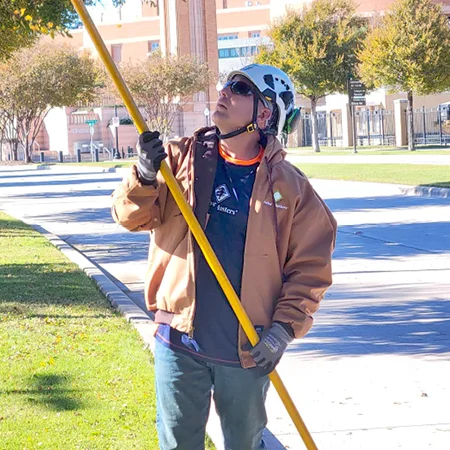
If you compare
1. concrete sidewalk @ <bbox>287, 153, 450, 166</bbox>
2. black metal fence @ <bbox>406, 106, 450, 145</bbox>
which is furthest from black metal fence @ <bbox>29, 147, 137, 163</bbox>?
concrete sidewalk @ <bbox>287, 153, 450, 166</bbox>

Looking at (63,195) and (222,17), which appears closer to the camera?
(63,195)

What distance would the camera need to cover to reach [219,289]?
356 centimetres

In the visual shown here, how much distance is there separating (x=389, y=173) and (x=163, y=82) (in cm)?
3468

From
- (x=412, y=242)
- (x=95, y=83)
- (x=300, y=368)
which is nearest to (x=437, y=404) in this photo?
(x=300, y=368)

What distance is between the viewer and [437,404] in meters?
5.99

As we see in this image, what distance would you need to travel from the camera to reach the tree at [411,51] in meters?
45.4

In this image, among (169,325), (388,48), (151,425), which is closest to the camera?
(169,325)

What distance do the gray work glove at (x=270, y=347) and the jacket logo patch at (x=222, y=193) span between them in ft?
1.63

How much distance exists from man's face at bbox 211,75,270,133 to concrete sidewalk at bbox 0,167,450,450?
2.18 metres

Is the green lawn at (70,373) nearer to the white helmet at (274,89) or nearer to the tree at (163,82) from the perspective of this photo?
the white helmet at (274,89)

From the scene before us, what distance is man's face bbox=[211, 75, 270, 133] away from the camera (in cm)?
366

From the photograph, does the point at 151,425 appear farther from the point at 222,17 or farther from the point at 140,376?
the point at 222,17

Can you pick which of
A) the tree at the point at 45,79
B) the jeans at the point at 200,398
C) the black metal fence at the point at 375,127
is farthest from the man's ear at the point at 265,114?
the black metal fence at the point at 375,127

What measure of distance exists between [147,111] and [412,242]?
50.4m
